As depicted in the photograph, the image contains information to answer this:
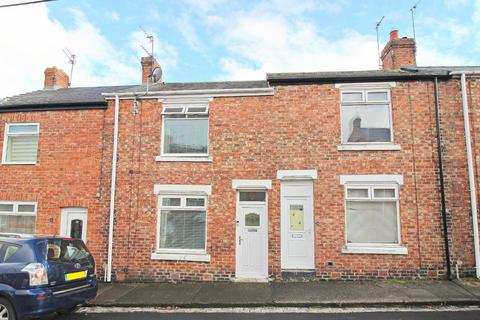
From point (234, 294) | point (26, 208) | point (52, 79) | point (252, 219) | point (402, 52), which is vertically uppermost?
point (52, 79)

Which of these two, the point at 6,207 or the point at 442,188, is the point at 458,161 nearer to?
the point at 442,188

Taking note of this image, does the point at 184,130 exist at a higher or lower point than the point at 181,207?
higher

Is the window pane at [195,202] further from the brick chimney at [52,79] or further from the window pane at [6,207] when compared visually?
the brick chimney at [52,79]

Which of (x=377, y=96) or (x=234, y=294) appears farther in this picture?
(x=377, y=96)

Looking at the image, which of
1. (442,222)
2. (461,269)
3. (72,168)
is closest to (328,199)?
(442,222)

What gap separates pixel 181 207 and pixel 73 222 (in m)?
3.29

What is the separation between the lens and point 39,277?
19.0 ft

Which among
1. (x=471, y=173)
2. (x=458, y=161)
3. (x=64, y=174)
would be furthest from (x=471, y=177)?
(x=64, y=174)

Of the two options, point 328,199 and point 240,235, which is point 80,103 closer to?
point 240,235

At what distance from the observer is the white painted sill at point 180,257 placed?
9.44 metres

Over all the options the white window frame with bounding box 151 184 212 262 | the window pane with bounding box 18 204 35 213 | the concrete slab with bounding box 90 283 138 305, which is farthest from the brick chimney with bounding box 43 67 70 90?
the concrete slab with bounding box 90 283 138 305

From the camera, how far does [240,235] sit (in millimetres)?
9586

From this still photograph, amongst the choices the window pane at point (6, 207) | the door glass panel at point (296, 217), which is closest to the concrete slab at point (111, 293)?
the window pane at point (6, 207)

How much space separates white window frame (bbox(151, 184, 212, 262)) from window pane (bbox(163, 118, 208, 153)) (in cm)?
111
